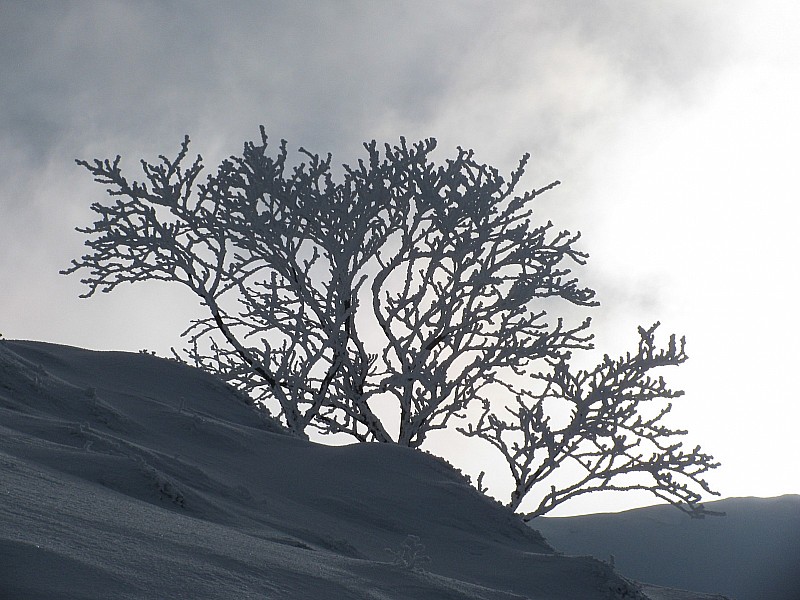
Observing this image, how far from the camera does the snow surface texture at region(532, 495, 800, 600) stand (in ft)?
67.9

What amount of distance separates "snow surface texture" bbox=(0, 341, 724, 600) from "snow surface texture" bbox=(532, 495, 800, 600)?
1600cm

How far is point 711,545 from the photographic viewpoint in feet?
70.3

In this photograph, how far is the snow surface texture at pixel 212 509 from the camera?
2211mm

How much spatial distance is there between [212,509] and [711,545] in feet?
67.9

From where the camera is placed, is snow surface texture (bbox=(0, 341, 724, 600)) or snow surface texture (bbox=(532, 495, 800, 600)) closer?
snow surface texture (bbox=(0, 341, 724, 600))

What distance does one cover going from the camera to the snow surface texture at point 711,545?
20.7 meters

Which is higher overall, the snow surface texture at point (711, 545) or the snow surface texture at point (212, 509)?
the snow surface texture at point (711, 545)

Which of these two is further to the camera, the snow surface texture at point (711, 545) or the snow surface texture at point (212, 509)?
the snow surface texture at point (711, 545)

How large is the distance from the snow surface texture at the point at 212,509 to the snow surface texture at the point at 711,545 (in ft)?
52.5

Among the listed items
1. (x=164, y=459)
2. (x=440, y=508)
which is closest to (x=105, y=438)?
(x=164, y=459)

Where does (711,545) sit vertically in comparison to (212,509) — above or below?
above

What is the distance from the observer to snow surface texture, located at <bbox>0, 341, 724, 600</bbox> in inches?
87.0

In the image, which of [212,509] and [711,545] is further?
[711,545]

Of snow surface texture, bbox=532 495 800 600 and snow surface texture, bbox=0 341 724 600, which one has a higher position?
snow surface texture, bbox=532 495 800 600
